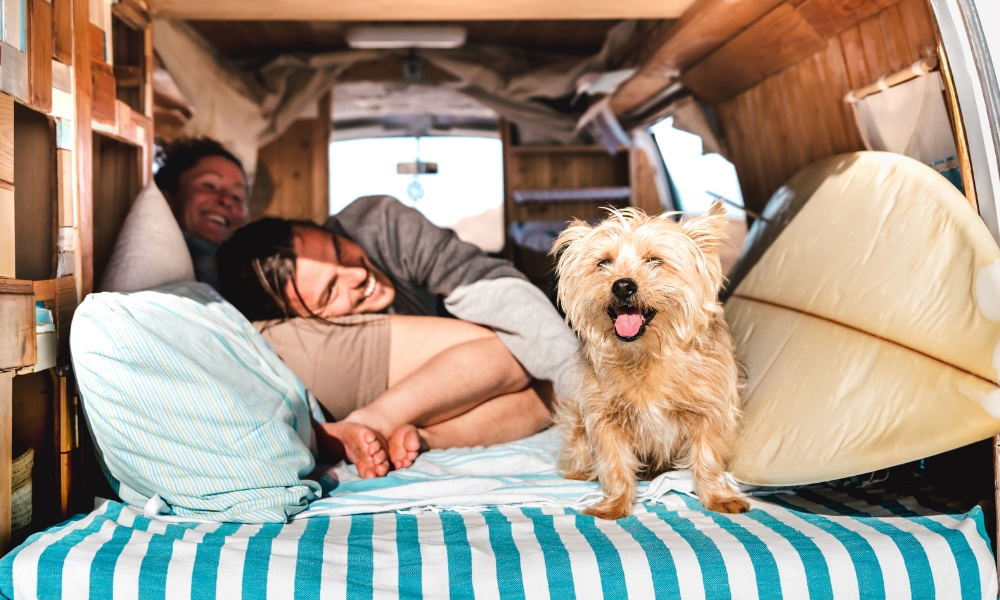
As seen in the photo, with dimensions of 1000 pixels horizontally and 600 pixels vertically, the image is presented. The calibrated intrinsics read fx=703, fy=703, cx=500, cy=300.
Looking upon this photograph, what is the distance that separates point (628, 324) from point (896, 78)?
1174 mm

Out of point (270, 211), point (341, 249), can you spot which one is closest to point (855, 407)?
point (341, 249)

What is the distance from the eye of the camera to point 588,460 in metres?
2.01

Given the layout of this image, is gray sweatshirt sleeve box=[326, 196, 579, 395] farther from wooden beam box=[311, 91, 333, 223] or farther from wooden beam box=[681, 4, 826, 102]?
wooden beam box=[681, 4, 826, 102]

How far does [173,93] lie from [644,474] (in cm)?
307

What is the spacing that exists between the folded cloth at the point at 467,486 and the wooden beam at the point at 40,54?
1.19 m

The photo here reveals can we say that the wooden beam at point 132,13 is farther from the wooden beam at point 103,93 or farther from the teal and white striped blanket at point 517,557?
the teal and white striped blanket at point 517,557

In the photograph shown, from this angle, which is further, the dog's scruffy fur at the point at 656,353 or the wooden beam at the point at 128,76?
the wooden beam at the point at 128,76

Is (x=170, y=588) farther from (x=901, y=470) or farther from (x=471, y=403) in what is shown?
(x=901, y=470)

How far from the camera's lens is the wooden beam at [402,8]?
2.35m

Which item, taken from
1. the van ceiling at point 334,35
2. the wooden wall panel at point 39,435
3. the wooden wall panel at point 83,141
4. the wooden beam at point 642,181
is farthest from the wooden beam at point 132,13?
the wooden beam at point 642,181

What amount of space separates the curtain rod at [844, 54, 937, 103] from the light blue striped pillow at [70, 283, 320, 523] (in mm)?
1969

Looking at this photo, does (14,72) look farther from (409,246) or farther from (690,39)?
(690,39)

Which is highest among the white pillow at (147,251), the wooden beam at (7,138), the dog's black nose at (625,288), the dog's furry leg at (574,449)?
the wooden beam at (7,138)

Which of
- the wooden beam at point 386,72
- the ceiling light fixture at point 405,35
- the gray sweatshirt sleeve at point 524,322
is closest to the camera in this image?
the gray sweatshirt sleeve at point 524,322
